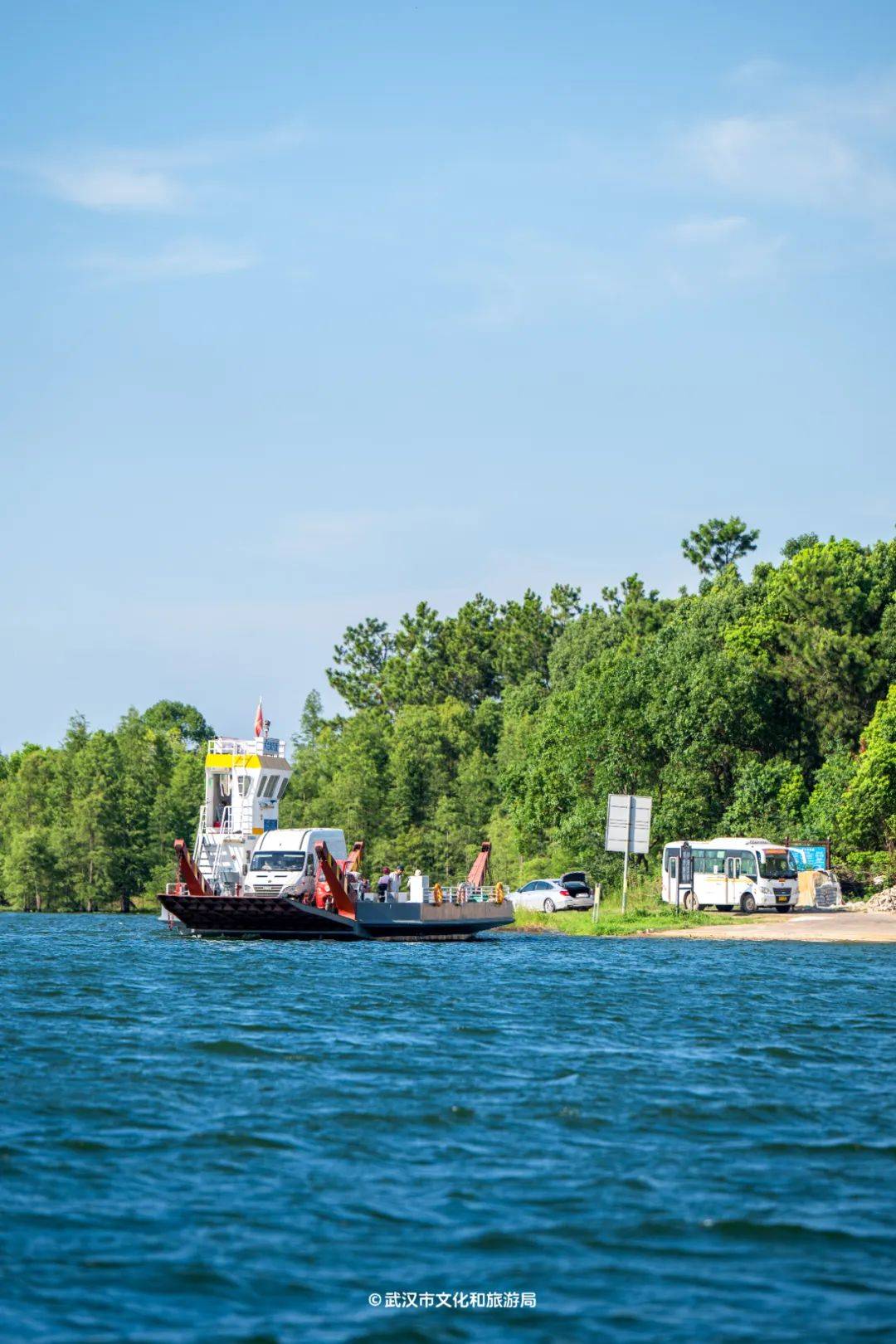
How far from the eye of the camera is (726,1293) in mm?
10359

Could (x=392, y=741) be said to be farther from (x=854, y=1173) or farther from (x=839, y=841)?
(x=854, y=1173)

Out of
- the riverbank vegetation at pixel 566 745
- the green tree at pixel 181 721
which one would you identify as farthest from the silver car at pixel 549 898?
the green tree at pixel 181 721

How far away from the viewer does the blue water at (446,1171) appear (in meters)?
10.1

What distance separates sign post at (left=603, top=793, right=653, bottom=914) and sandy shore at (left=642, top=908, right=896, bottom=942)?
468cm

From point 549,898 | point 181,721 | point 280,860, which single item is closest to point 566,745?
point 549,898

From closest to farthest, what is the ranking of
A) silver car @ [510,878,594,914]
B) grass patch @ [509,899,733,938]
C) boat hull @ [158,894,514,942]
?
boat hull @ [158,894,514,942] < grass patch @ [509,899,733,938] < silver car @ [510,878,594,914]

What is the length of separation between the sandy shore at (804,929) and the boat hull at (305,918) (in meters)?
7.52

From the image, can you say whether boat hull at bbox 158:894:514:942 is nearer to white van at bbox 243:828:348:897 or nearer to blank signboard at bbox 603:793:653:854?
white van at bbox 243:828:348:897

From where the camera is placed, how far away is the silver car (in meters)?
73.1

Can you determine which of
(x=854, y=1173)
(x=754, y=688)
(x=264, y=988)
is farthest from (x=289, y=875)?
(x=854, y=1173)

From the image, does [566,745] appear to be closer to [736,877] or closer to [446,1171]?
[736,877]

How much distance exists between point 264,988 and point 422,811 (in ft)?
298

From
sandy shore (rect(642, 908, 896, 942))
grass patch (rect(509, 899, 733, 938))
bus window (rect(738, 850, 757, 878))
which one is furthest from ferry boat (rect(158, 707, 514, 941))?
bus window (rect(738, 850, 757, 878))

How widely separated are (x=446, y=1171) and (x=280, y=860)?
1678 inches
